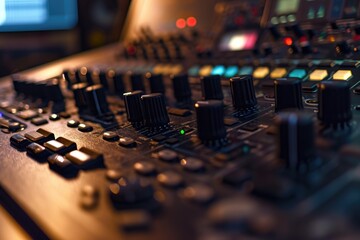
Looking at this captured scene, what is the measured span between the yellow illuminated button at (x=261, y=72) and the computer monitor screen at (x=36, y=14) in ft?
5.55

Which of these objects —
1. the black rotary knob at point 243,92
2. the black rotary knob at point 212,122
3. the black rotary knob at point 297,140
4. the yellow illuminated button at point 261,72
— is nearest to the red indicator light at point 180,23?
the yellow illuminated button at point 261,72

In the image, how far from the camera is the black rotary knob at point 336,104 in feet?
1.96

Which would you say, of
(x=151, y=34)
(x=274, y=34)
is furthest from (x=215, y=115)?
(x=151, y=34)

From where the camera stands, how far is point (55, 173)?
0.62 metres

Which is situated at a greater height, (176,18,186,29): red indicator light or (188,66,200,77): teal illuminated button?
(176,18,186,29): red indicator light

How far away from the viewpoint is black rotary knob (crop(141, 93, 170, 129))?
76cm

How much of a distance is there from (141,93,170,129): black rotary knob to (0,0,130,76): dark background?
153cm

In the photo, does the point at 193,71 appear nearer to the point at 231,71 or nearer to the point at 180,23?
the point at 231,71

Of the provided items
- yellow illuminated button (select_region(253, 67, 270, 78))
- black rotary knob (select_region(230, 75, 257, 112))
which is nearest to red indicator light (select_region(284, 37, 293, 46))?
yellow illuminated button (select_region(253, 67, 270, 78))

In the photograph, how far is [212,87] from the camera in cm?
88

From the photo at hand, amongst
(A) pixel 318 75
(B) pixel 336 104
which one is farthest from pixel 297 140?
(A) pixel 318 75

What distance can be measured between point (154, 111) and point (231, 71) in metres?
0.40

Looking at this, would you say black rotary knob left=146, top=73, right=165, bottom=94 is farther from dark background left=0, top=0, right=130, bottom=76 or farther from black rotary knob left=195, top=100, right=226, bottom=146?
dark background left=0, top=0, right=130, bottom=76

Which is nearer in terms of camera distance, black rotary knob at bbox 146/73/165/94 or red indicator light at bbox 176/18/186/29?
black rotary knob at bbox 146/73/165/94
